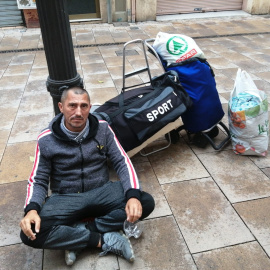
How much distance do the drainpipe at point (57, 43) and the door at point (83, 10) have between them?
717cm

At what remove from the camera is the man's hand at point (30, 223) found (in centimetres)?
195

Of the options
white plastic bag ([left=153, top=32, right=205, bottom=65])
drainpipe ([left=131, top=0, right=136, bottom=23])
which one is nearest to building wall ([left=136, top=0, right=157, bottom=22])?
drainpipe ([left=131, top=0, right=136, bottom=23])

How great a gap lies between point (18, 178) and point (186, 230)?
1702mm

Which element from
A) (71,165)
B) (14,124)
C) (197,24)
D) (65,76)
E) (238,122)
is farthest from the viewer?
(197,24)

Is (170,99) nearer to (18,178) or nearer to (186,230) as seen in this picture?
(186,230)

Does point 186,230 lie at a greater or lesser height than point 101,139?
lesser

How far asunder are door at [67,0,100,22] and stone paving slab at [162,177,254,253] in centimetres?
764

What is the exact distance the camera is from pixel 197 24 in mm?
9023

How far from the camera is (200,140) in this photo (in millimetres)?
3406

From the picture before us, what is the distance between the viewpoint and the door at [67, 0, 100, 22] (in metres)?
8.97

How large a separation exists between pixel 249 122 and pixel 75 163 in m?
1.79

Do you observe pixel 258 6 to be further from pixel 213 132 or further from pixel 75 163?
pixel 75 163

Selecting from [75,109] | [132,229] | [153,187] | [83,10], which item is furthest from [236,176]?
[83,10]

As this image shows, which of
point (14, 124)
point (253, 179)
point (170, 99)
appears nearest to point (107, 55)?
point (14, 124)
